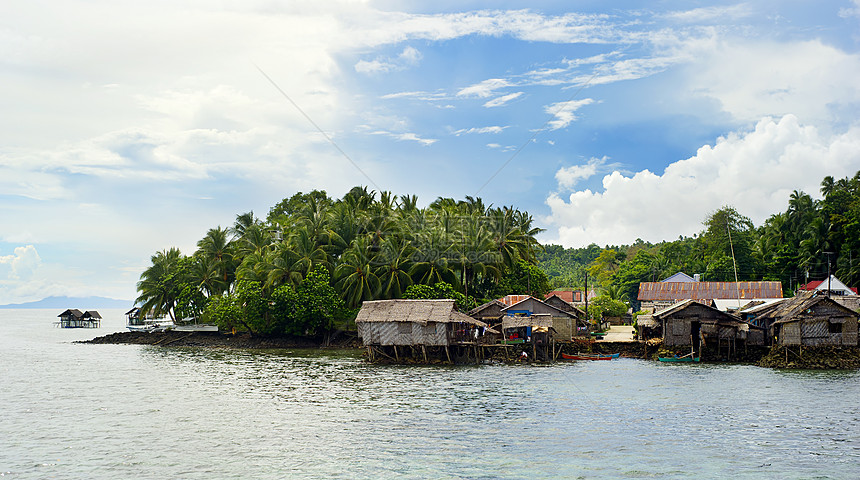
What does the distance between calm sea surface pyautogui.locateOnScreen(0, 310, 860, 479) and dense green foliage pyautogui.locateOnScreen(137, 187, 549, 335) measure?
1593 centimetres

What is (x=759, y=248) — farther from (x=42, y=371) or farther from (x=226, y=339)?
(x=42, y=371)

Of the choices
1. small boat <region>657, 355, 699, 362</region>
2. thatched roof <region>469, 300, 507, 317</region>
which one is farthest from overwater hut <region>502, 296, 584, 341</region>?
small boat <region>657, 355, 699, 362</region>

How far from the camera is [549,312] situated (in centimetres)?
5209

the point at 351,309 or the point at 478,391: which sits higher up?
the point at 351,309

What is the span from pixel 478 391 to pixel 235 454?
1449cm

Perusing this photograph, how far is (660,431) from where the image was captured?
2264 centimetres

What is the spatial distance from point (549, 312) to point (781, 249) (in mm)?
41861

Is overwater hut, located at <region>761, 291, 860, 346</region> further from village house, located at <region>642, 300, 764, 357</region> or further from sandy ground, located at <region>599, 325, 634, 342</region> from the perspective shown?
sandy ground, located at <region>599, 325, 634, 342</region>

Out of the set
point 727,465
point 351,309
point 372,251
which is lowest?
point 727,465

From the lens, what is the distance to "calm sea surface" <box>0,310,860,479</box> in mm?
18266

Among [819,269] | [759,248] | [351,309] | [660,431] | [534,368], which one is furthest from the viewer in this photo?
[759,248]

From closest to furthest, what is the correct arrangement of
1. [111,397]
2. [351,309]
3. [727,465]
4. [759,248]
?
[727,465] → [111,397] → [351,309] → [759,248]

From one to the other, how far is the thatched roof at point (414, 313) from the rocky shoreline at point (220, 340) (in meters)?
13.7

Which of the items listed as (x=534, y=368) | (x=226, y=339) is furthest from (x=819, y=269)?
(x=226, y=339)
